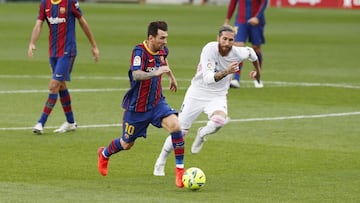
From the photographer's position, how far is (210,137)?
16859 millimetres

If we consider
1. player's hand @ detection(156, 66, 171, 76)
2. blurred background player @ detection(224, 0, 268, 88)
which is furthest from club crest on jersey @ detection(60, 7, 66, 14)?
blurred background player @ detection(224, 0, 268, 88)

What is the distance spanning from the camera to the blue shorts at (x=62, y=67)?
1709 cm

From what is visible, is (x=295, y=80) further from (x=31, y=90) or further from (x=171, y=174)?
(x=171, y=174)

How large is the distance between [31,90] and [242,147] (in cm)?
806

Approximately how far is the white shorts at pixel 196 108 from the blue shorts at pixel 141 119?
1517 millimetres

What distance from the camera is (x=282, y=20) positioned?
54375mm

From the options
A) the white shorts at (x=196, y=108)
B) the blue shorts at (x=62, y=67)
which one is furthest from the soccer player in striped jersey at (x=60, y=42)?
the white shorts at (x=196, y=108)

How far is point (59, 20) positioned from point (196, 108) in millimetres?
3685

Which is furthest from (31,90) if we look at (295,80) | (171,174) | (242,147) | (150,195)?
(150,195)

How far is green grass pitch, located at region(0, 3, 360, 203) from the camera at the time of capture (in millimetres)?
12250

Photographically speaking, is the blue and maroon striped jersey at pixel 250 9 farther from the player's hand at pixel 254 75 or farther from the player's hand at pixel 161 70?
the player's hand at pixel 161 70

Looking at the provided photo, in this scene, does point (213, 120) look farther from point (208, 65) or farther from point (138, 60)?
point (138, 60)

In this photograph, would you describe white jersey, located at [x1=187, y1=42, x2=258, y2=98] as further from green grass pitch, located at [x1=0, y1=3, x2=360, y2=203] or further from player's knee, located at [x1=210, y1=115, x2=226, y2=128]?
green grass pitch, located at [x1=0, y1=3, x2=360, y2=203]

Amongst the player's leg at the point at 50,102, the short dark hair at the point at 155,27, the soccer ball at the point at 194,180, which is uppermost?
the short dark hair at the point at 155,27
